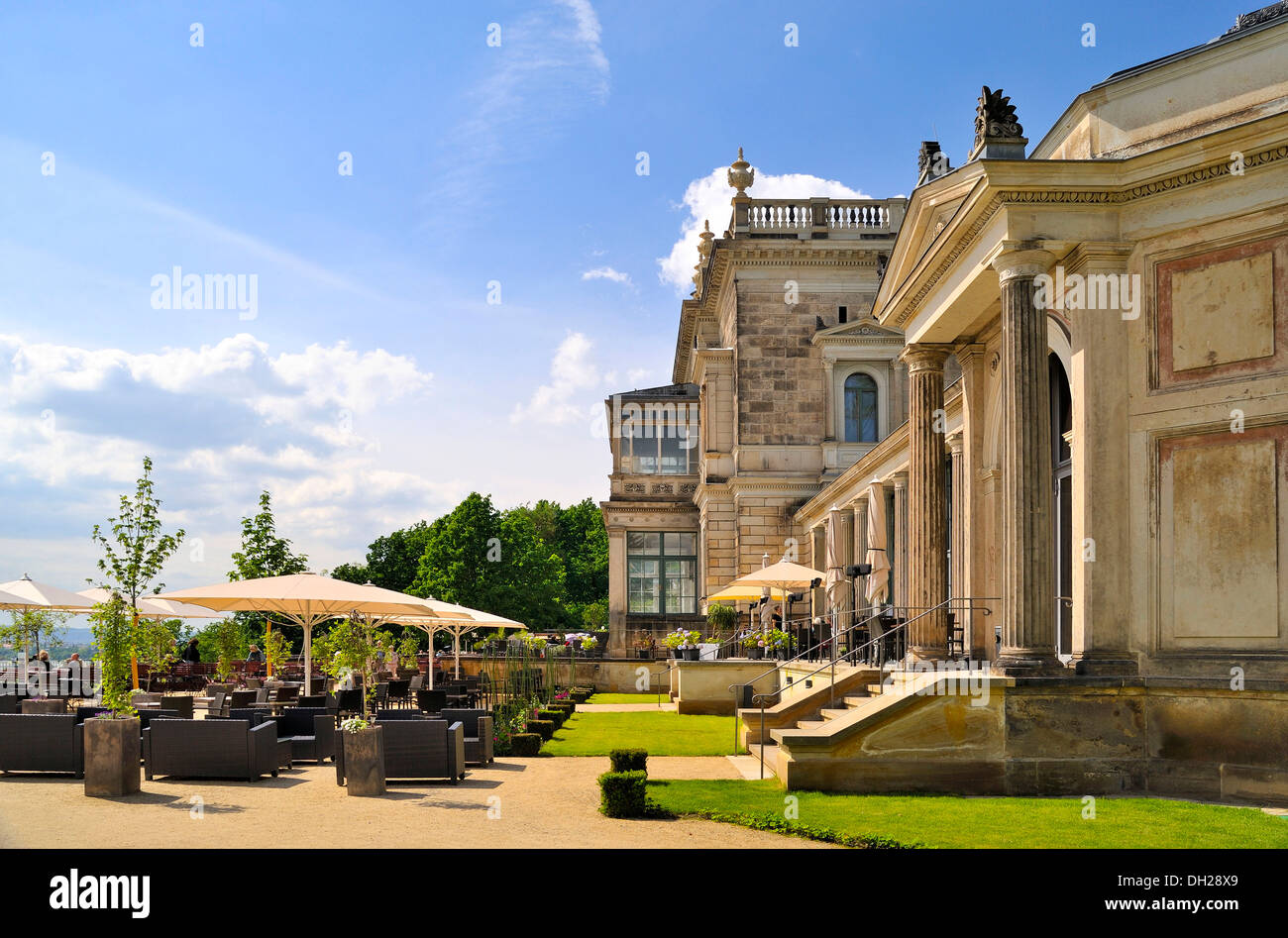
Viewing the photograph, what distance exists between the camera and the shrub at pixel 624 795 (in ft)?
37.3

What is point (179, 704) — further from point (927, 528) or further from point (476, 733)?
point (927, 528)

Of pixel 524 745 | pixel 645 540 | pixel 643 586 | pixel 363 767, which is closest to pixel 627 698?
pixel 643 586

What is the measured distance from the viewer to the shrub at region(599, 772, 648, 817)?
11367 millimetres

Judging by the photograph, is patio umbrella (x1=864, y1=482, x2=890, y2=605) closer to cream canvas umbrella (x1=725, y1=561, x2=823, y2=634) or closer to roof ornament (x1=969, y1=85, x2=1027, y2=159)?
cream canvas umbrella (x1=725, y1=561, x2=823, y2=634)

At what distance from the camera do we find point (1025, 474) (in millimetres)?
13055

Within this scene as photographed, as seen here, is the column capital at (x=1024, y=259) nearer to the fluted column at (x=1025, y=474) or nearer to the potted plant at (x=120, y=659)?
the fluted column at (x=1025, y=474)

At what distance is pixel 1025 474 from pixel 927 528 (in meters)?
4.03

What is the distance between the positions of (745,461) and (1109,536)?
26349 millimetres

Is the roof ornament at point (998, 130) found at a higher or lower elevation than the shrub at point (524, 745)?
higher

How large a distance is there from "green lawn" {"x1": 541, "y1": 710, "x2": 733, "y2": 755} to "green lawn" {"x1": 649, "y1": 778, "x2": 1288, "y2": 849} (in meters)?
5.42

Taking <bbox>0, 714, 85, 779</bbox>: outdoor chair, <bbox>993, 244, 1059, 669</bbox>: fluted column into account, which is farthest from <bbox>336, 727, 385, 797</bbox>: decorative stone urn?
<bbox>993, 244, 1059, 669</bbox>: fluted column

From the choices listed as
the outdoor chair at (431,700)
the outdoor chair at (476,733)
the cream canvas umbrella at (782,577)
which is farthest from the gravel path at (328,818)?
the cream canvas umbrella at (782,577)
